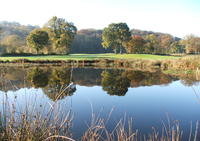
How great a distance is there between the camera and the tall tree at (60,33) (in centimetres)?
5019

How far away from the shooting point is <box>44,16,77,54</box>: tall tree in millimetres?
50191

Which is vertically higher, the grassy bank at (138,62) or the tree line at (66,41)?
the tree line at (66,41)

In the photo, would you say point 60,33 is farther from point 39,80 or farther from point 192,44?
point 39,80

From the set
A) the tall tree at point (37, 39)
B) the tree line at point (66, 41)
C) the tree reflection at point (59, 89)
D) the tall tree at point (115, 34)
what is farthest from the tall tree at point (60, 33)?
the tree reflection at point (59, 89)

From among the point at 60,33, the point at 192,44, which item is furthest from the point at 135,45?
the point at 60,33

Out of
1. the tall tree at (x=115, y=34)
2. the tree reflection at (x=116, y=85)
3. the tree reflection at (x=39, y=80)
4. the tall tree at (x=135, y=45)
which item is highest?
the tall tree at (x=115, y=34)

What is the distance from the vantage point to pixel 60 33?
172 ft

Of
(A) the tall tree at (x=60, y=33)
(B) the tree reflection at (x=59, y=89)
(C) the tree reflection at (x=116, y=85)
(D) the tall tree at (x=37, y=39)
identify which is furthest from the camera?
(A) the tall tree at (x=60, y=33)

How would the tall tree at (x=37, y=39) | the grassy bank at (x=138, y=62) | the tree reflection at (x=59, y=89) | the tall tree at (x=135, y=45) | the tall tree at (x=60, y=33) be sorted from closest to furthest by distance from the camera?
the tree reflection at (x=59, y=89) < the grassy bank at (x=138, y=62) < the tall tree at (x=37, y=39) < the tall tree at (x=60, y=33) < the tall tree at (x=135, y=45)

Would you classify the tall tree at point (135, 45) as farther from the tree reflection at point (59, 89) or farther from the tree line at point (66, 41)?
the tree reflection at point (59, 89)

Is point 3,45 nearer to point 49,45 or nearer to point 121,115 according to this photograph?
point 49,45

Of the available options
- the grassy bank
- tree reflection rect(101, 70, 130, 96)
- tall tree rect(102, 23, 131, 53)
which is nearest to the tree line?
tall tree rect(102, 23, 131, 53)

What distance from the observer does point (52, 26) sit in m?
53.1

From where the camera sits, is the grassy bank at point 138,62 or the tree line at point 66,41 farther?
the tree line at point 66,41
